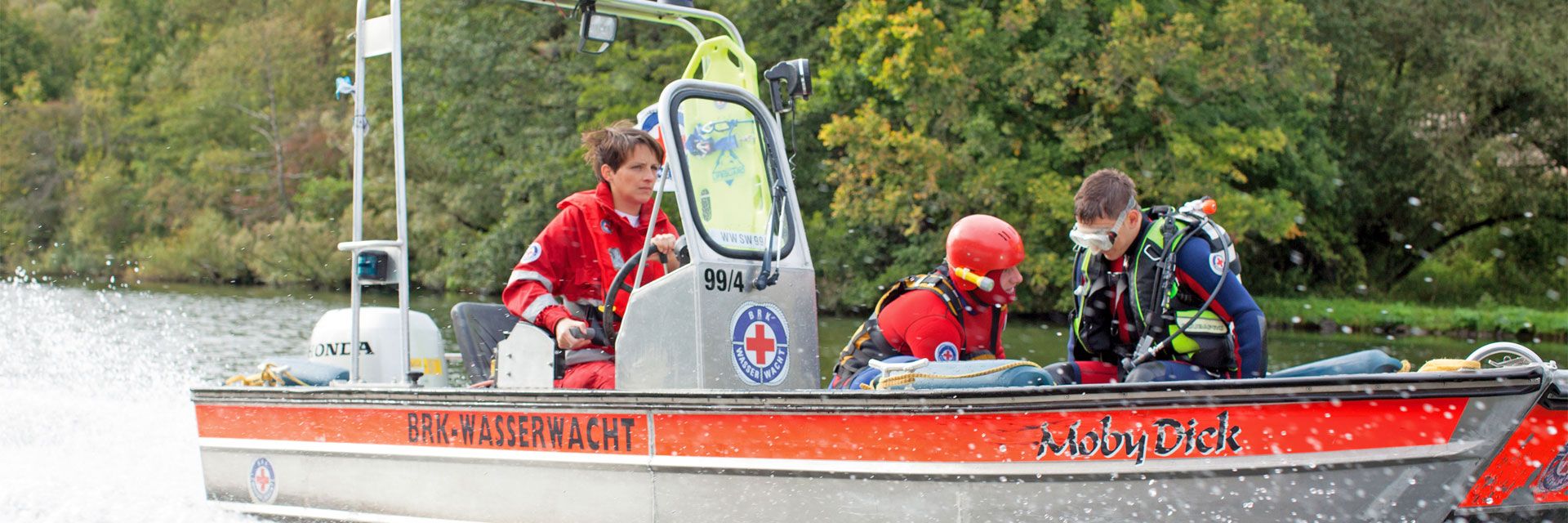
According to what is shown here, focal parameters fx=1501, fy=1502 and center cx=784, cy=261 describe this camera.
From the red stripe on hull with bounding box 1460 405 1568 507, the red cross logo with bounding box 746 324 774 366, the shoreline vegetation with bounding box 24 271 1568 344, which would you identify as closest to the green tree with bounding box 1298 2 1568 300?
the shoreline vegetation with bounding box 24 271 1568 344

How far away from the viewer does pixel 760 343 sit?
5.67m

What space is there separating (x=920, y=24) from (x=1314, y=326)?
789 cm

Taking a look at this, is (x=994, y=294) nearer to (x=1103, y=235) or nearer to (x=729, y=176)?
(x=1103, y=235)

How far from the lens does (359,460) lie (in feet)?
21.2

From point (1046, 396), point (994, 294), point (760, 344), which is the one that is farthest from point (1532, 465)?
point (760, 344)

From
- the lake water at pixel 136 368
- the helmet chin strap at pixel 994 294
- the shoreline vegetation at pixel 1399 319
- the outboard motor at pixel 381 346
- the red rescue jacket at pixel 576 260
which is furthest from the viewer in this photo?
the shoreline vegetation at pixel 1399 319

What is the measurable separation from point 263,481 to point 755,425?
2.91 m

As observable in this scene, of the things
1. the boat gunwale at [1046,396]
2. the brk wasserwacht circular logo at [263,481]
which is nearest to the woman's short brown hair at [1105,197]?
the boat gunwale at [1046,396]

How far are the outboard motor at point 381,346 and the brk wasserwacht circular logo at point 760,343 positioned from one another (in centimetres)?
230

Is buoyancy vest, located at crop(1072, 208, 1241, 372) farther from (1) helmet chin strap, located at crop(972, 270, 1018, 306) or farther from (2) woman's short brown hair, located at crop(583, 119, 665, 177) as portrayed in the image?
(2) woman's short brown hair, located at crop(583, 119, 665, 177)

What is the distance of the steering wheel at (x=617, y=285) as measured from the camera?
18.9ft

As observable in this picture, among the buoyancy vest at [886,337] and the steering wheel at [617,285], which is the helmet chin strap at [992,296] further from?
the steering wheel at [617,285]

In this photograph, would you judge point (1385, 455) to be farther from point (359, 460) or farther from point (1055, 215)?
point (1055, 215)

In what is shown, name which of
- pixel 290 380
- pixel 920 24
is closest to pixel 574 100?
pixel 920 24
